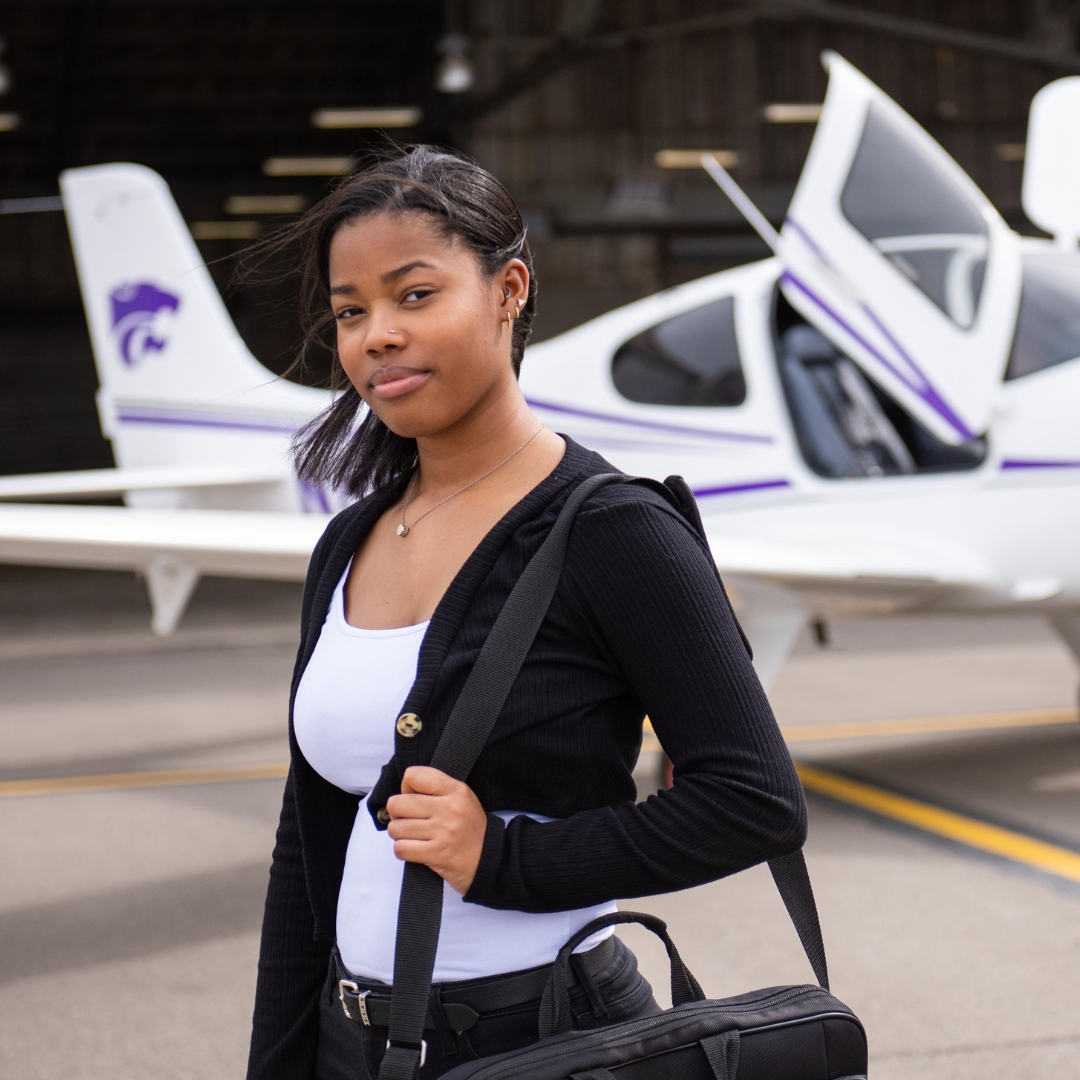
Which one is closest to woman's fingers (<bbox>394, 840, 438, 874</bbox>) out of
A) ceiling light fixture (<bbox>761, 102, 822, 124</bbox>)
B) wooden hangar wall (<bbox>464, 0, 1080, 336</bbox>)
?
wooden hangar wall (<bbox>464, 0, 1080, 336</bbox>)

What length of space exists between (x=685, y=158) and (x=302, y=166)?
5.80 metres

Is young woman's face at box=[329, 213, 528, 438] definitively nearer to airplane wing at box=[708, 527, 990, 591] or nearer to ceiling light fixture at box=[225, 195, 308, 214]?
airplane wing at box=[708, 527, 990, 591]

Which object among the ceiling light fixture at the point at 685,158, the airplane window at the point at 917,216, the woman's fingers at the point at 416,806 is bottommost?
the ceiling light fixture at the point at 685,158

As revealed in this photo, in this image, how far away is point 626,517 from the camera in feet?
3.65

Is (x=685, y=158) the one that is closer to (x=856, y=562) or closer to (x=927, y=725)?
(x=927, y=725)

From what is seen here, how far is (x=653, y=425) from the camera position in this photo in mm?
5875

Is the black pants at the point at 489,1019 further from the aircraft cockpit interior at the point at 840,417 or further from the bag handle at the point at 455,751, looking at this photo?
the aircraft cockpit interior at the point at 840,417

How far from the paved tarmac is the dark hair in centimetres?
200

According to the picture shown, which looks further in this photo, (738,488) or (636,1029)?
(738,488)

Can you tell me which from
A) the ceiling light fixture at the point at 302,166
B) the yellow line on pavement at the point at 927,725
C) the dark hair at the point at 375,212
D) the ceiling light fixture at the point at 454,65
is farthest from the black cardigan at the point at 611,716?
the ceiling light fixture at the point at 302,166

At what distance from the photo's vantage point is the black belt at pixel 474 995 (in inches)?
46.2

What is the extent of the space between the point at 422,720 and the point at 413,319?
360mm

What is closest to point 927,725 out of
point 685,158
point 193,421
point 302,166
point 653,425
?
point 653,425

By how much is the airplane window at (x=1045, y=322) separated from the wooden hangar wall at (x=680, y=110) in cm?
Result: 1259
